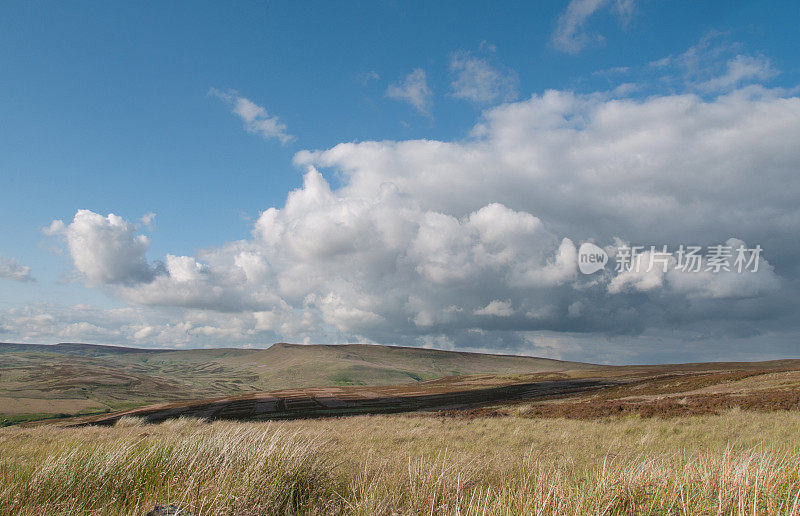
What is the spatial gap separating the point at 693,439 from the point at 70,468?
55.3 ft

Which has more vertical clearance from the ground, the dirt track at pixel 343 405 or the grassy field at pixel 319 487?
the grassy field at pixel 319 487

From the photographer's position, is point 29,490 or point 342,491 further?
point 342,491

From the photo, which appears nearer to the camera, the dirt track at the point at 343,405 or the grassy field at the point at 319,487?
the grassy field at the point at 319,487

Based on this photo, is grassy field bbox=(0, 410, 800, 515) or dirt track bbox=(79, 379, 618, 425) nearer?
grassy field bbox=(0, 410, 800, 515)

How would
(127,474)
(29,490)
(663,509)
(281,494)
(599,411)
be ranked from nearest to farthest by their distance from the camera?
(663,509), (29,490), (281,494), (127,474), (599,411)

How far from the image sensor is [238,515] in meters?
3.73

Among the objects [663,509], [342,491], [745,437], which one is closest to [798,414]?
[745,437]

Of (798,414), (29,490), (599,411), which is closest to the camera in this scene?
(29,490)

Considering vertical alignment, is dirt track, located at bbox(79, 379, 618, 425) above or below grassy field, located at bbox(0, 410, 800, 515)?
below

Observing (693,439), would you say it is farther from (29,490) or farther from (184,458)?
(29,490)

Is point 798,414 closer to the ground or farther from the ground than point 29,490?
closer to the ground

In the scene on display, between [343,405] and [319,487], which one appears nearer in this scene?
[319,487]

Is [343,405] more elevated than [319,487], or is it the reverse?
[319,487]

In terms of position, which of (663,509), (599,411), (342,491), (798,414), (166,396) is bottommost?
(166,396)
